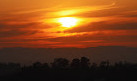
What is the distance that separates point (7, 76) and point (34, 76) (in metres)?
6.29

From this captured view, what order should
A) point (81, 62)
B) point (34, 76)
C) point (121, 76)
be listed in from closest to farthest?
point (121, 76) → point (34, 76) → point (81, 62)

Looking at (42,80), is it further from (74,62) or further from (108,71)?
(74,62)

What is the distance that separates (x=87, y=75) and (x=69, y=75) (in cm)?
348

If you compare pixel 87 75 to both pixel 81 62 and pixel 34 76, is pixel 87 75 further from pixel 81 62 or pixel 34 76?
pixel 81 62

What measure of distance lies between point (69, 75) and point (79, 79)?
3.19m

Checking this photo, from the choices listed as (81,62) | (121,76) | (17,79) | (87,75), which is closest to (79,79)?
(87,75)

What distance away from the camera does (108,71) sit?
72.8 metres

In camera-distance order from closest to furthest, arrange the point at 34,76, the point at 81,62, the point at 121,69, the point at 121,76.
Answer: the point at 121,76
the point at 121,69
the point at 34,76
the point at 81,62

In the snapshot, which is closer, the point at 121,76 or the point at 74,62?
the point at 121,76

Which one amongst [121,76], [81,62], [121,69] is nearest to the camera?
[121,76]

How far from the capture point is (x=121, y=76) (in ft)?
223

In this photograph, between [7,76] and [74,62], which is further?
[74,62]

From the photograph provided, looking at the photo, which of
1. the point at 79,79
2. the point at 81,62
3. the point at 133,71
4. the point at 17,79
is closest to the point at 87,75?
the point at 79,79

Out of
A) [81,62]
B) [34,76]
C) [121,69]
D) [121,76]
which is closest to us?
[121,76]
